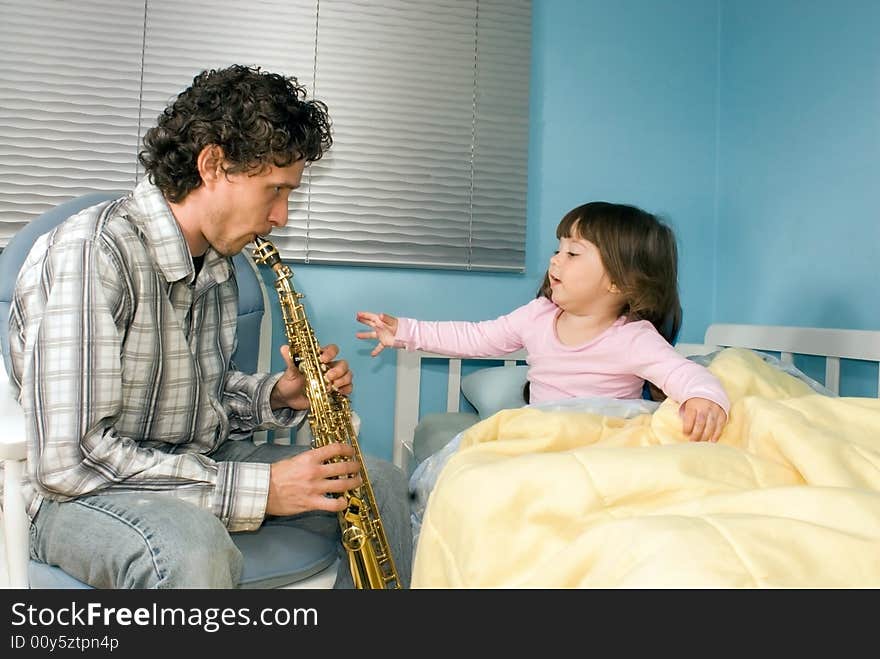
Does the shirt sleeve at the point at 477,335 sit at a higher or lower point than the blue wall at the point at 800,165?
lower

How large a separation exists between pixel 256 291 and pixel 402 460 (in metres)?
0.60

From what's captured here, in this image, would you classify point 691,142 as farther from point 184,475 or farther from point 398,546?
point 184,475

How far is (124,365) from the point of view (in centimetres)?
112

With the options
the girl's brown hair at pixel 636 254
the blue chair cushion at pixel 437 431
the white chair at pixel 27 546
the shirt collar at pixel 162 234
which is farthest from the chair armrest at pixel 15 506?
the girl's brown hair at pixel 636 254

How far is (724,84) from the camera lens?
225 centimetres

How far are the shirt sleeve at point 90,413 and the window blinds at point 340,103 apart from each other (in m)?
0.92

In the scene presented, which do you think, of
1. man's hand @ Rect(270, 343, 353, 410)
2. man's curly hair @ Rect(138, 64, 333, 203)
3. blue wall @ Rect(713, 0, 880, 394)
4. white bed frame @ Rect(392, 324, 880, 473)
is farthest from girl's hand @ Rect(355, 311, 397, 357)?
blue wall @ Rect(713, 0, 880, 394)

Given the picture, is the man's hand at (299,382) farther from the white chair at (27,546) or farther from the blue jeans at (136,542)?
the blue jeans at (136,542)

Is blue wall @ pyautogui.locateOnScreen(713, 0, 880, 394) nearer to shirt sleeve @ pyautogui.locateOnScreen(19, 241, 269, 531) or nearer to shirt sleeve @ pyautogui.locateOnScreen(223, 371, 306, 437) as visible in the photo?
shirt sleeve @ pyautogui.locateOnScreen(223, 371, 306, 437)

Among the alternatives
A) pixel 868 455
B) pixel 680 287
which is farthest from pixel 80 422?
pixel 680 287

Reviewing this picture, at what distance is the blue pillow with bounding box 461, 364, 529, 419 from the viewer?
1759 mm

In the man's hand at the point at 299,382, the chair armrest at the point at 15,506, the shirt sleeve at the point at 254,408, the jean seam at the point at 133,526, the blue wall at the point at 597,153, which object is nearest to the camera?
the jean seam at the point at 133,526

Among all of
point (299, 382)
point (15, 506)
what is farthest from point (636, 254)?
point (15, 506)

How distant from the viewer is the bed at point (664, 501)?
2.13 ft
